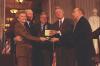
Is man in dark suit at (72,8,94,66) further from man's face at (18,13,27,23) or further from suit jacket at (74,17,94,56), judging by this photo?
man's face at (18,13,27,23)

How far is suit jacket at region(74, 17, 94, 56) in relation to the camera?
10.6m

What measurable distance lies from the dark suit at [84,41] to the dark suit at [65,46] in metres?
0.29

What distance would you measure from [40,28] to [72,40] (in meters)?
0.79

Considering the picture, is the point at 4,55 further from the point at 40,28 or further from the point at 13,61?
the point at 40,28

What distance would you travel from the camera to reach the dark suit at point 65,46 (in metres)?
10.9

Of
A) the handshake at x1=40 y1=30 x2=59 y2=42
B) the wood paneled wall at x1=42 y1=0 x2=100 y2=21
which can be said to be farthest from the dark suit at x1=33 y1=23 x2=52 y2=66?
the wood paneled wall at x1=42 y1=0 x2=100 y2=21

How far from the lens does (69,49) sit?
11.0 meters

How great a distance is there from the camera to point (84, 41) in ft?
34.8

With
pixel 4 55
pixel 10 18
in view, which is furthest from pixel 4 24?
pixel 4 55

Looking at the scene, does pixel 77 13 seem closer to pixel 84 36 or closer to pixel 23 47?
pixel 84 36

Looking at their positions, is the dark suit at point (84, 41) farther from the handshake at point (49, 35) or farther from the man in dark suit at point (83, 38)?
the handshake at point (49, 35)

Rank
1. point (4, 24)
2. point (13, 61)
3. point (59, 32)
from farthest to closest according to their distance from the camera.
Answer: point (4, 24) → point (13, 61) → point (59, 32)

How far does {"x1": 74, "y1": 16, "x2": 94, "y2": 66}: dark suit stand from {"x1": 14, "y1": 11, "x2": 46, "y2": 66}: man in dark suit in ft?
3.32

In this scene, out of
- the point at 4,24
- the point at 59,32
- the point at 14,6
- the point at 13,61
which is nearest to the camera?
the point at 59,32
